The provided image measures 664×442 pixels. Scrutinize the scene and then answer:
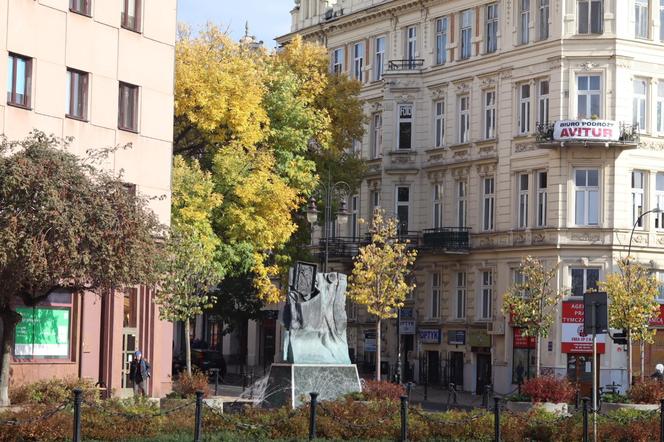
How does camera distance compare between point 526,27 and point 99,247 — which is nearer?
point 99,247

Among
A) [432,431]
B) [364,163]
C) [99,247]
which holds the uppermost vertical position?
[364,163]

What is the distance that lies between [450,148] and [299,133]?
10.2 m

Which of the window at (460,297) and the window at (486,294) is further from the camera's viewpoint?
the window at (460,297)

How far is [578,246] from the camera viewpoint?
201ft

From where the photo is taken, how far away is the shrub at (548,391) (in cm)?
4091

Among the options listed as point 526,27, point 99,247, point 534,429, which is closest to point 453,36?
point 526,27

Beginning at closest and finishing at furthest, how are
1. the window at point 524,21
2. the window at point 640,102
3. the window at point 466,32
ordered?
the window at point 640,102
the window at point 524,21
the window at point 466,32

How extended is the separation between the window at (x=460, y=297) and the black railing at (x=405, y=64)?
9.96 meters

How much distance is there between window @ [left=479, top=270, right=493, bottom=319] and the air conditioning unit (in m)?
0.82

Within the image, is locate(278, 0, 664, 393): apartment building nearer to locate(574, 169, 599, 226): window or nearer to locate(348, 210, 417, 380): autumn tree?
locate(574, 169, 599, 226): window

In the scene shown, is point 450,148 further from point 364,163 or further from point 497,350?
point 497,350

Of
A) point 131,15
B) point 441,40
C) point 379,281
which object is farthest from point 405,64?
point 131,15

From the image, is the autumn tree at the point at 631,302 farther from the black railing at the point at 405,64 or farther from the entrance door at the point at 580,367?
the black railing at the point at 405,64

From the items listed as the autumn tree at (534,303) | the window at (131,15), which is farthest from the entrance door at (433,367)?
the window at (131,15)
